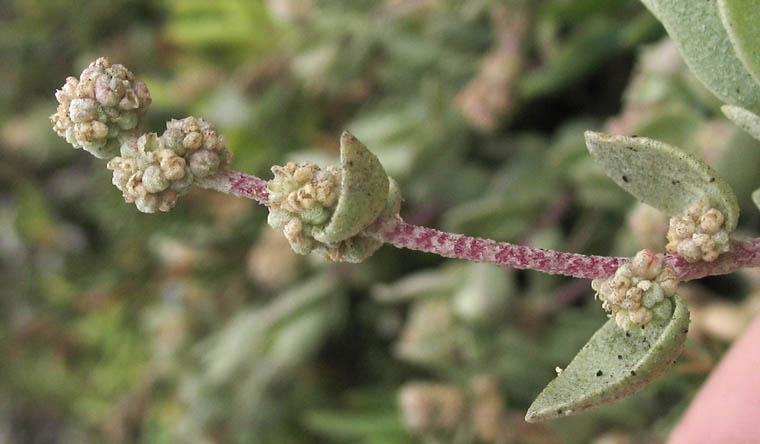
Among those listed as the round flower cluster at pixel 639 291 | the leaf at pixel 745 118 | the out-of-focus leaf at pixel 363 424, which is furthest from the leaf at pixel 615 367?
the out-of-focus leaf at pixel 363 424

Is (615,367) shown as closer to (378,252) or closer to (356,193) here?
(356,193)

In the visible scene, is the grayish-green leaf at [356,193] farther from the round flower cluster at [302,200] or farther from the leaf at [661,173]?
the leaf at [661,173]

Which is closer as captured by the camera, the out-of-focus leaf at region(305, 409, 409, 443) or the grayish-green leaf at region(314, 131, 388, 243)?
the grayish-green leaf at region(314, 131, 388, 243)

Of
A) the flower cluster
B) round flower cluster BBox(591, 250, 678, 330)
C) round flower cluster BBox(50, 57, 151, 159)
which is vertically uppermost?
round flower cluster BBox(50, 57, 151, 159)

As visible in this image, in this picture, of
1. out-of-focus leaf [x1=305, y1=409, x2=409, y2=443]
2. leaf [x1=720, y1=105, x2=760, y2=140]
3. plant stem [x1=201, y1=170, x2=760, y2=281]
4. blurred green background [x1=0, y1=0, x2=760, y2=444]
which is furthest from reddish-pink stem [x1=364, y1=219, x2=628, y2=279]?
out-of-focus leaf [x1=305, y1=409, x2=409, y2=443]

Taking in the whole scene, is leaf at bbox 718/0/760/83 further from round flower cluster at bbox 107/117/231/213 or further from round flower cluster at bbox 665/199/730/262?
round flower cluster at bbox 107/117/231/213
